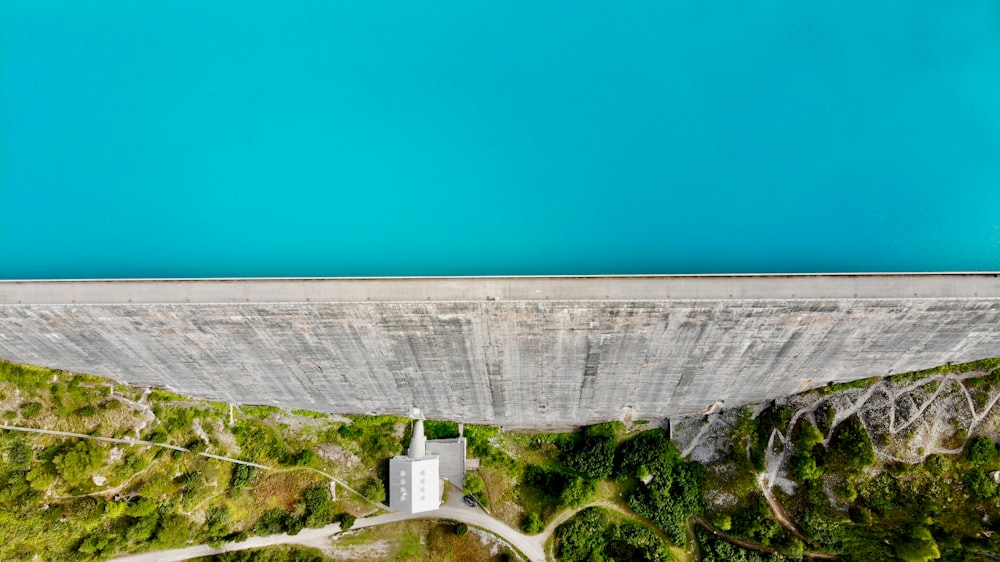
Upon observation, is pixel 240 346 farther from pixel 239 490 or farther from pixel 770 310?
pixel 770 310

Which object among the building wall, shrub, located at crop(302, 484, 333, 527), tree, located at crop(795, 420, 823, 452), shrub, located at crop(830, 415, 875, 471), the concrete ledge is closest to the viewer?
the concrete ledge

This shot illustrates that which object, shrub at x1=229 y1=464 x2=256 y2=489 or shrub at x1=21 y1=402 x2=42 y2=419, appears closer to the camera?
shrub at x1=21 y1=402 x2=42 y2=419

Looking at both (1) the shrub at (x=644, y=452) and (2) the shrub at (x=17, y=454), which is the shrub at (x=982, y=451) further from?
(2) the shrub at (x=17, y=454)

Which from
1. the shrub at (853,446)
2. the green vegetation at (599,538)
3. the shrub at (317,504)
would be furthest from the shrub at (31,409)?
the shrub at (853,446)

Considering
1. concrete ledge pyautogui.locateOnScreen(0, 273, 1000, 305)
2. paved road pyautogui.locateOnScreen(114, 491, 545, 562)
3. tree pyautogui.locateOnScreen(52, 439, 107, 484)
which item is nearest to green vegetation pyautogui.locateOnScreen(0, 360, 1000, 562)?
Result: tree pyautogui.locateOnScreen(52, 439, 107, 484)

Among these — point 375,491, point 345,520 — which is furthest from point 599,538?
point 345,520

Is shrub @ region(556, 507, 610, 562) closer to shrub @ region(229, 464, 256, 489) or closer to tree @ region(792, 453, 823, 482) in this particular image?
tree @ region(792, 453, 823, 482)
